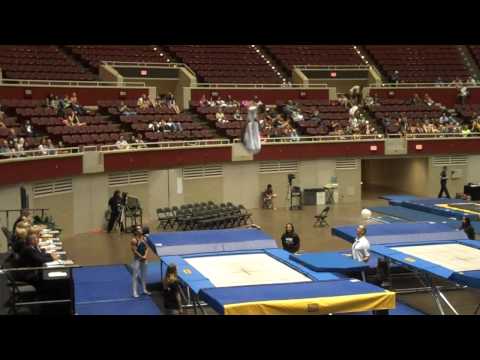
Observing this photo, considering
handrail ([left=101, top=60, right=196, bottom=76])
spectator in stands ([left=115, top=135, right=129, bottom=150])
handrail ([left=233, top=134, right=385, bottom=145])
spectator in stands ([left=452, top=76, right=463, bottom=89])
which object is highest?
handrail ([left=101, top=60, right=196, bottom=76])

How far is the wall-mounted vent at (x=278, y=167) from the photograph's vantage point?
3111cm

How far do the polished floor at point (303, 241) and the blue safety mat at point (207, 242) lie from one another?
7.01ft

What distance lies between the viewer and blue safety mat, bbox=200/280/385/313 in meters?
11.5

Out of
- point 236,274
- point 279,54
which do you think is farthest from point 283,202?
point 236,274

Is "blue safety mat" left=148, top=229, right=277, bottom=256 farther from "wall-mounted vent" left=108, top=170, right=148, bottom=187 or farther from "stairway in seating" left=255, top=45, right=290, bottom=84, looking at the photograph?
"stairway in seating" left=255, top=45, right=290, bottom=84

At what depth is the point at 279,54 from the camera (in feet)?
134

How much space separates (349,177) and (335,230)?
1287 centimetres

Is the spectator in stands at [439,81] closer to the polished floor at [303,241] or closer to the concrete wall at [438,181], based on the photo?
the concrete wall at [438,181]

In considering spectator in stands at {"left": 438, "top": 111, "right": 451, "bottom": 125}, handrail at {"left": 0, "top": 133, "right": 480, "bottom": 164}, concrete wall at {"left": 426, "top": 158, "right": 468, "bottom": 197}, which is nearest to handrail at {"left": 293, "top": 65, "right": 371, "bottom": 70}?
spectator in stands at {"left": 438, "top": 111, "right": 451, "bottom": 125}

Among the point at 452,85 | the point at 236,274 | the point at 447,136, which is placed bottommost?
the point at 236,274

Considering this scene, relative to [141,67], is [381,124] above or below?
below

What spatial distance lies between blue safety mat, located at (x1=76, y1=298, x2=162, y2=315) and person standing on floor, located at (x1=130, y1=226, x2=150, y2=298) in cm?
49

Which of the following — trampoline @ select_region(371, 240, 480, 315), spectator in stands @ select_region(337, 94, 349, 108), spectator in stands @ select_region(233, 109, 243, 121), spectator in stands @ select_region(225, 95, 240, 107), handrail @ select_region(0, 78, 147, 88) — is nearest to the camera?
trampoline @ select_region(371, 240, 480, 315)

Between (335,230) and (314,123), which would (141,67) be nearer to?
(314,123)
